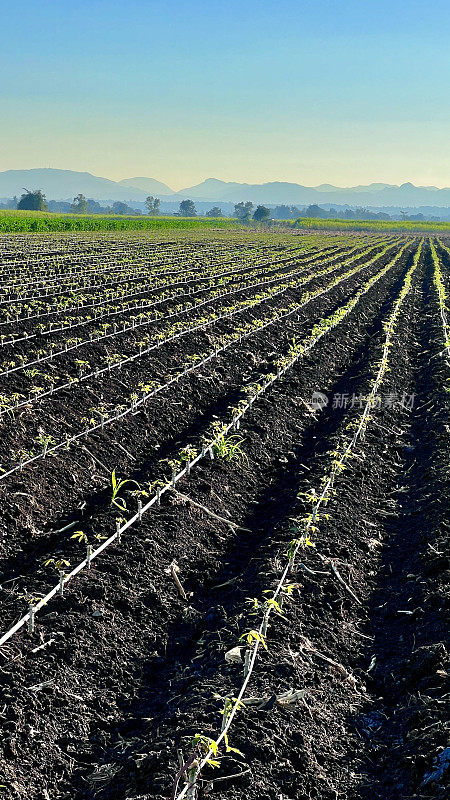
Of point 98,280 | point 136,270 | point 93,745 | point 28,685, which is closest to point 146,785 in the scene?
point 93,745

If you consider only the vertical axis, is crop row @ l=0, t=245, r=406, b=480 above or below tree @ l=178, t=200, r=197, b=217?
below

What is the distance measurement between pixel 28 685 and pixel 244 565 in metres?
2.25

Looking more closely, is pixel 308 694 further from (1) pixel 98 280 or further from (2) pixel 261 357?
(1) pixel 98 280

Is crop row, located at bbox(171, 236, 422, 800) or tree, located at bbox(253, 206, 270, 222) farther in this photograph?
tree, located at bbox(253, 206, 270, 222)

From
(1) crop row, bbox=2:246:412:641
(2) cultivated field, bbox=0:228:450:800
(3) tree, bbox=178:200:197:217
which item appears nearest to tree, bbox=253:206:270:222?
(3) tree, bbox=178:200:197:217

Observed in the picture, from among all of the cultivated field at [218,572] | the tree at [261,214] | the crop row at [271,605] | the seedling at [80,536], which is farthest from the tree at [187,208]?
the seedling at [80,536]

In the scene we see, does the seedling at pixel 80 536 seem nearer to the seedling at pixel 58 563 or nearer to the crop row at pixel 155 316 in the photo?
the seedling at pixel 58 563

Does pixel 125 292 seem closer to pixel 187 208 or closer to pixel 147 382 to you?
pixel 147 382

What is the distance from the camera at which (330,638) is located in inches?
198

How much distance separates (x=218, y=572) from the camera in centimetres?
598

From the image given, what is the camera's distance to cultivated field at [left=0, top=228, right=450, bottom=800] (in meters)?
3.83

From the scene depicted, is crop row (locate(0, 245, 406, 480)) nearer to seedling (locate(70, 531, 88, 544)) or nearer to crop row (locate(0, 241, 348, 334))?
seedling (locate(70, 531, 88, 544))

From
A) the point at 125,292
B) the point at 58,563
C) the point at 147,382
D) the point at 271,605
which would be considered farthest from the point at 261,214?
the point at 271,605

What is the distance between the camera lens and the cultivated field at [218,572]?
12.6 feet
